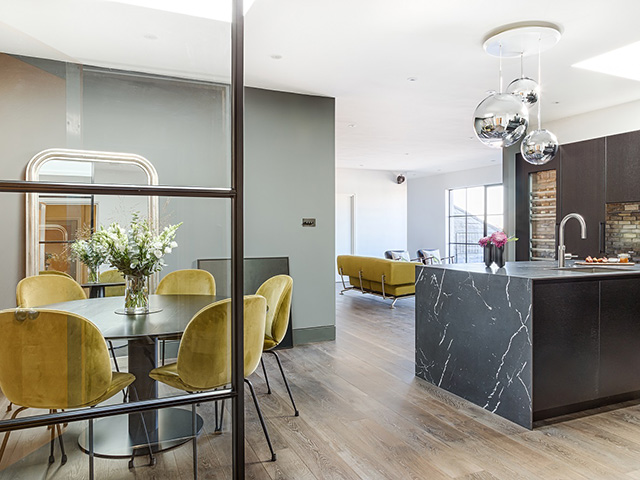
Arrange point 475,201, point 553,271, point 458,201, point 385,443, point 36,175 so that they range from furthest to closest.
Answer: point 458,201
point 475,201
point 553,271
point 385,443
point 36,175

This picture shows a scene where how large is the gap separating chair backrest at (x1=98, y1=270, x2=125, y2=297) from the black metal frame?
9.4 inches

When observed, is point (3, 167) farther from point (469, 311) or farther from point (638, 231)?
point (638, 231)

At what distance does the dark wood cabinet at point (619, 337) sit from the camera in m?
2.95

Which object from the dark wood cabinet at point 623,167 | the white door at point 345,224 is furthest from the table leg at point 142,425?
the white door at point 345,224

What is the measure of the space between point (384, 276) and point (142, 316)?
5998 mm

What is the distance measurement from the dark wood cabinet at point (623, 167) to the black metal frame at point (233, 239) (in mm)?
5047

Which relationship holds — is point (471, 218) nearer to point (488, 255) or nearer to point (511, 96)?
point (488, 255)

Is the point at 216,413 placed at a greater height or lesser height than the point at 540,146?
lesser

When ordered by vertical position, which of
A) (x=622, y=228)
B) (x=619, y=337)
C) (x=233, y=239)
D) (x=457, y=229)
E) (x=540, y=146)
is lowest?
(x=619, y=337)

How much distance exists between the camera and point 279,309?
2865mm

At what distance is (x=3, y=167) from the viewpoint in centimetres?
122

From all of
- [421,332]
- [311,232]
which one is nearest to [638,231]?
[421,332]

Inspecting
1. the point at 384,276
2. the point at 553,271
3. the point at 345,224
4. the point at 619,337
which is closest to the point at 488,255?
the point at 553,271

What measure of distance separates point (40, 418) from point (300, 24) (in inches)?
109
